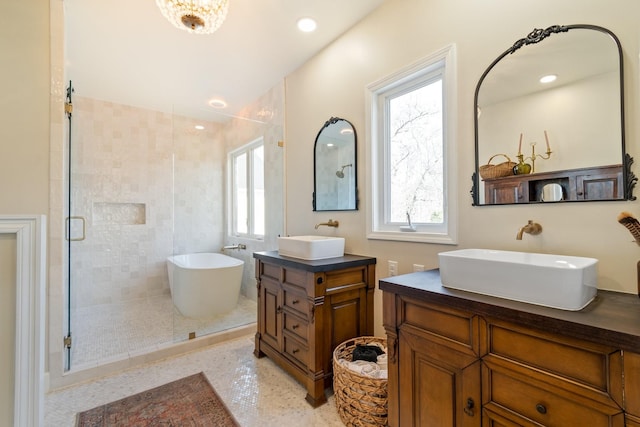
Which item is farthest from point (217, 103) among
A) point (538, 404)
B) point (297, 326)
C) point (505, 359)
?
point (538, 404)

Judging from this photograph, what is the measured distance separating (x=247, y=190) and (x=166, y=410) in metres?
2.59

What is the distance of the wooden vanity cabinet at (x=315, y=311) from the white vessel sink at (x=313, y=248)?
77 mm

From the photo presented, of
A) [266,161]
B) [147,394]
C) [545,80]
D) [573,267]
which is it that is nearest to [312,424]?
[147,394]

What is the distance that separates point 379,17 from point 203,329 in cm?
307

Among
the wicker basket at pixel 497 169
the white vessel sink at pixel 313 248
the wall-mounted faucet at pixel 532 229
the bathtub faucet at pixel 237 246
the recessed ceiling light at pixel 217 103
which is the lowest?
the bathtub faucet at pixel 237 246

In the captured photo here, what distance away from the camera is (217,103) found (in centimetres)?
374

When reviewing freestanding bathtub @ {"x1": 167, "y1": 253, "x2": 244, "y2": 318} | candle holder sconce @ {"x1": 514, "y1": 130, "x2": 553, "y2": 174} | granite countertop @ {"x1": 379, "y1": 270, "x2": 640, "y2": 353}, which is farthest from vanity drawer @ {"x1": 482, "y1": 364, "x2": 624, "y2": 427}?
freestanding bathtub @ {"x1": 167, "y1": 253, "x2": 244, "y2": 318}

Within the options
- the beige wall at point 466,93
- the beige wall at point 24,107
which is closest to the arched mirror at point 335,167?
the beige wall at point 466,93

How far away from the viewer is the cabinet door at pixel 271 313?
2.17m

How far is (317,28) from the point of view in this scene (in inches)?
90.3

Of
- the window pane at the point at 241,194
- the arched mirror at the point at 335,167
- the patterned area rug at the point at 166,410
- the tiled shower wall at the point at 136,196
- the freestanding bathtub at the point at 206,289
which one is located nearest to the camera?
the patterned area rug at the point at 166,410

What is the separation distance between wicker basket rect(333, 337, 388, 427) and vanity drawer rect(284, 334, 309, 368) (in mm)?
280

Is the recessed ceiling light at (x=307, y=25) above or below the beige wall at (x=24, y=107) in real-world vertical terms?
above

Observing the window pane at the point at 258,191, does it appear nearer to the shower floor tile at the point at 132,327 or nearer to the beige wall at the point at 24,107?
the shower floor tile at the point at 132,327
